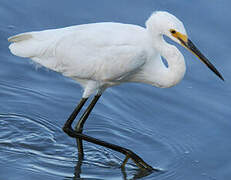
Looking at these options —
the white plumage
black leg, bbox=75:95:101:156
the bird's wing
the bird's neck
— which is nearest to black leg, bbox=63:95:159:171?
black leg, bbox=75:95:101:156

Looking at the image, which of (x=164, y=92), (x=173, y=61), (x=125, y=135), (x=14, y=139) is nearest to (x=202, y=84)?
(x=164, y=92)

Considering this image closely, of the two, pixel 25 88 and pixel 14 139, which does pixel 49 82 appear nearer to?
pixel 25 88

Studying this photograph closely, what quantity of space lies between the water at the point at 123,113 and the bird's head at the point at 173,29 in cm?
142

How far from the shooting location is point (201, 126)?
776cm

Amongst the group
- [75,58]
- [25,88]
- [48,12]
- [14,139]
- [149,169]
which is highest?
[48,12]

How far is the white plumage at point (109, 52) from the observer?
256 inches

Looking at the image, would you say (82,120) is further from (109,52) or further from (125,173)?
(109,52)

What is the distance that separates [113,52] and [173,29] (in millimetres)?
692

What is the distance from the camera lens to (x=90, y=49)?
6660 millimetres

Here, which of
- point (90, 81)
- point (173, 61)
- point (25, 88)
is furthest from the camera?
point (25, 88)

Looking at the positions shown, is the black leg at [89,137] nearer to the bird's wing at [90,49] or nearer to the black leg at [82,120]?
the black leg at [82,120]

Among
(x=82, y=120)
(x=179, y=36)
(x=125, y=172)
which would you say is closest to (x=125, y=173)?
(x=125, y=172)

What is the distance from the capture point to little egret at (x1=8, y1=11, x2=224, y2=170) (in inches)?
255

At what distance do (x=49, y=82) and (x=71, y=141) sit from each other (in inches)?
46.7
